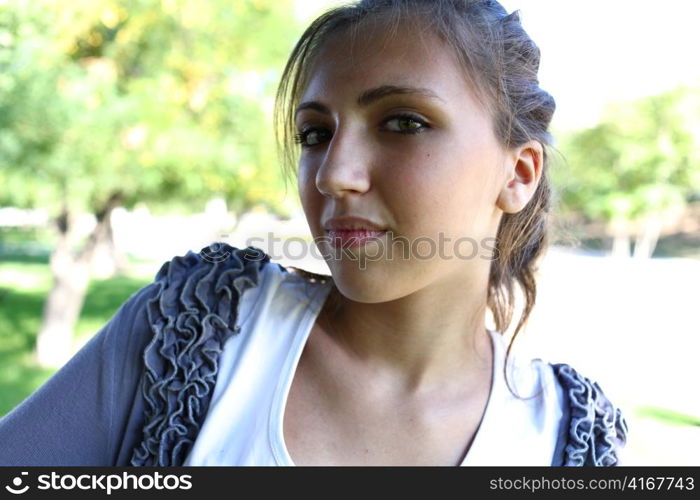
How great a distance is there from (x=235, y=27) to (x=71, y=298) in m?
2.12

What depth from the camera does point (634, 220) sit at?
25.9 feet

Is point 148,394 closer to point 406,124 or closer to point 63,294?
point 406,124

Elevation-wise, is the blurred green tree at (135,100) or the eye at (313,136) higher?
the blurred green tree at (135,100)

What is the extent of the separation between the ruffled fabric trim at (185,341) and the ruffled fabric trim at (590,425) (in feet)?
1.72

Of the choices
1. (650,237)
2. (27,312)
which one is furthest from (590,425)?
(650,237)

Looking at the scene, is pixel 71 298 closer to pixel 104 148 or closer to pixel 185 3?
pixel 104 148

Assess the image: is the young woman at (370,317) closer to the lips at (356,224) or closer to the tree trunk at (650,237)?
the lips at (356,224)

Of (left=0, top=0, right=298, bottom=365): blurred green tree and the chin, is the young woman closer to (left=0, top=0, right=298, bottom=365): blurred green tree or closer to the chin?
the chin

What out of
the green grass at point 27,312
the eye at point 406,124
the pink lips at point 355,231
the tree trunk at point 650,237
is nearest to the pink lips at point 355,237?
the pink lips at point 355,231

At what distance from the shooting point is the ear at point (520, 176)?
3.29 feet

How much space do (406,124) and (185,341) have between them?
44 cm

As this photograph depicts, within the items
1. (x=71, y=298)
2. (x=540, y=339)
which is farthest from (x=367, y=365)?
(x=71, y=298)

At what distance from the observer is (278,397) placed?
35.6 inches

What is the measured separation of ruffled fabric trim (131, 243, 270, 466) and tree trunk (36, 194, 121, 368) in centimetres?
348
